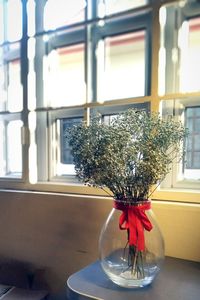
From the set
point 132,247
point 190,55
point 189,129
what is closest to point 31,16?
point 190,55

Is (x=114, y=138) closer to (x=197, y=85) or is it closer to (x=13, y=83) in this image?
(x=197, y=85)

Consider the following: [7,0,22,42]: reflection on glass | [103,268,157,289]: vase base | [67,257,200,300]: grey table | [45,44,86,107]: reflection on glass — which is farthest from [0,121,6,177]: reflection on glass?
[103,268,157,289]: vase base

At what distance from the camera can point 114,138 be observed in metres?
0.74

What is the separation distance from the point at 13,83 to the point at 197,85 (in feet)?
3.39

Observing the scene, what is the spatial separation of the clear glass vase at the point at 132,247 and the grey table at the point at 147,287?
3 cm

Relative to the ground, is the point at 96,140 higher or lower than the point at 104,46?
lower

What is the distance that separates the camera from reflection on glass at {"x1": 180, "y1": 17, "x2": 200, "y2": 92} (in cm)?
111

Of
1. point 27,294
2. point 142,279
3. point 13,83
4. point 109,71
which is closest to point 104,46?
point 109,71

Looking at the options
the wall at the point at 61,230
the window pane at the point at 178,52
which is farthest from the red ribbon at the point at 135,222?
the window pane at the point at 178,52

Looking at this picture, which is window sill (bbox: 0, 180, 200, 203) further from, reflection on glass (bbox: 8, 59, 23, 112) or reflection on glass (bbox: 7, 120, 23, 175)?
reflection on glass (bbox: 8, 59, 23, 112)

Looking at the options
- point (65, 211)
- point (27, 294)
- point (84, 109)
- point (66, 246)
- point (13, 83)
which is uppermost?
point (13, 83)

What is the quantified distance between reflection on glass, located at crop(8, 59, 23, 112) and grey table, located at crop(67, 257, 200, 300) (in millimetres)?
1041

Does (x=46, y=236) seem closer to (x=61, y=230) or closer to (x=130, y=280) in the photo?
(x=61, y=230)

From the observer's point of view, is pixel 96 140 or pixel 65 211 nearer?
pixel 96 140
